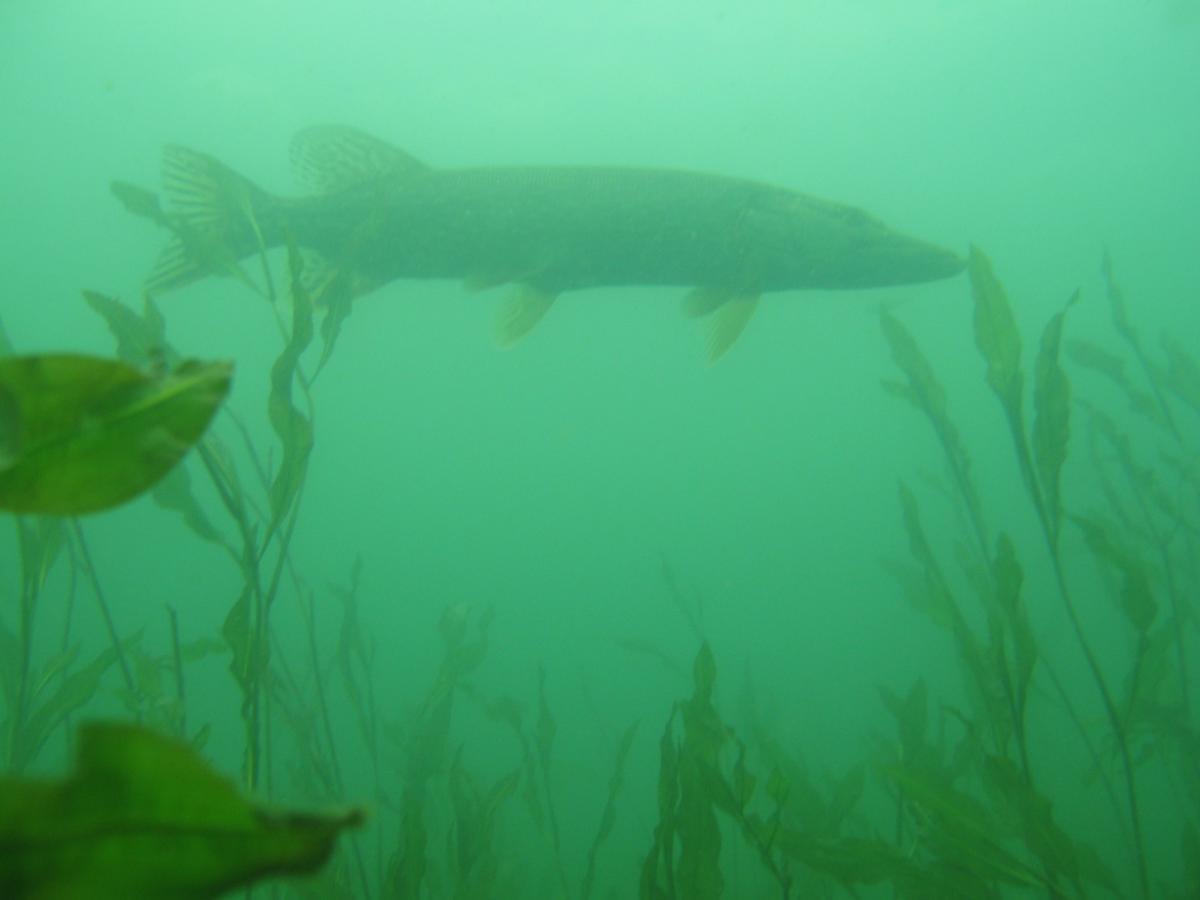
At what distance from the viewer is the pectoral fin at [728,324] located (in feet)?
16.5

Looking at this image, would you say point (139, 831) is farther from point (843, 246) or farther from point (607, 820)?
point (843, 246)

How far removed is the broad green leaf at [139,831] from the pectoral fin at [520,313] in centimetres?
444

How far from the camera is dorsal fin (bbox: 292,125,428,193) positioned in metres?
4.96

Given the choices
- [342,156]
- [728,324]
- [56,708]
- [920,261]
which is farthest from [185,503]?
[920,261]

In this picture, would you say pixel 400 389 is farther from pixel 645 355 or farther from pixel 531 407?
pixel 645 355

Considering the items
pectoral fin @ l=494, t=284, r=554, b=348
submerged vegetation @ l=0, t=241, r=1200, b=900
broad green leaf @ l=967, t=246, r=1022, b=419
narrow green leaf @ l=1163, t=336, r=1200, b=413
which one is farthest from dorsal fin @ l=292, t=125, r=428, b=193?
narrow green leaf @ l=1163, t=336, r=1200, b=413

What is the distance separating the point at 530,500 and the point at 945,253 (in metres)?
47.4

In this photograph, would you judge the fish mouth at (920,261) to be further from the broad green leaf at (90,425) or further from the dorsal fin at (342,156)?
the broad green leaf at (90,425)

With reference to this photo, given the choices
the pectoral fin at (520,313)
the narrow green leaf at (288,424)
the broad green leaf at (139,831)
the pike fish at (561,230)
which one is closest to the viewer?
the broad green leaf at (139,831)

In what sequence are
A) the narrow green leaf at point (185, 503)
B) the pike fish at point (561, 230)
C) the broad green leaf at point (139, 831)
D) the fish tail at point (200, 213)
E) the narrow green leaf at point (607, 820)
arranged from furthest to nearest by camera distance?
the pike fish at point (561, 230)
the fish tail at point (200, 213)
the narrow green leaf at point (607, 820)
the narrow green leaf at point (185, 503)
the broad green leaf at point (139, 831)

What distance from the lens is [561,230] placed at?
4770 millimetres

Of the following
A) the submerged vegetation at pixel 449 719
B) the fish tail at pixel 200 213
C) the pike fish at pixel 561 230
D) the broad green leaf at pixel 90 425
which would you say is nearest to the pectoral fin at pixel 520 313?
the pike fish at pixel 561 230

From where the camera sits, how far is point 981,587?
3.41m

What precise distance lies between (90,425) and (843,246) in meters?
4.85
